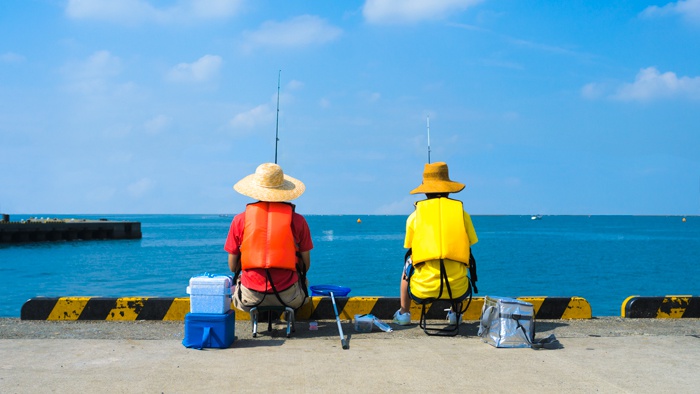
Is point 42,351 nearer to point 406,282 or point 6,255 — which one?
point 406,282

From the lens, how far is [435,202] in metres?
6.71

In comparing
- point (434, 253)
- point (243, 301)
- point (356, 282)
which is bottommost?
point (356, 282)

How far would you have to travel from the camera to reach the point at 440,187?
6.88 m

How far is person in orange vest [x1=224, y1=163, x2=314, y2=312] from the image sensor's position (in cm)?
631

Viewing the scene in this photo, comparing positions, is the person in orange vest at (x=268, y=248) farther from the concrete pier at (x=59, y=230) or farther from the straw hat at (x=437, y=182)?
the concrete pier at (x=59, y=230)

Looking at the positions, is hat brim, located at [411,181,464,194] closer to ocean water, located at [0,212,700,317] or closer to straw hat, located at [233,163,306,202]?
straw hat, located at [233,163,306,202]

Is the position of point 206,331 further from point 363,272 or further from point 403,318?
point 363,272

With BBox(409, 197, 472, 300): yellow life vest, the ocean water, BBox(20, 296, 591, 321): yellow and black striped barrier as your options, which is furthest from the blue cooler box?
the ocean water

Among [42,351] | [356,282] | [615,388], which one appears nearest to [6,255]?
[356,282]

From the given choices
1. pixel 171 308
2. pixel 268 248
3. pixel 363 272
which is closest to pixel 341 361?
pixel 268 248

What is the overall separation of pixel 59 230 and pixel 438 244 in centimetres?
6615

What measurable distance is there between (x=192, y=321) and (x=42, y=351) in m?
1.32

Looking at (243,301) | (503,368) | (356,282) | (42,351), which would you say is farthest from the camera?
(356,282)

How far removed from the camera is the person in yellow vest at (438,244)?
6543 mm
